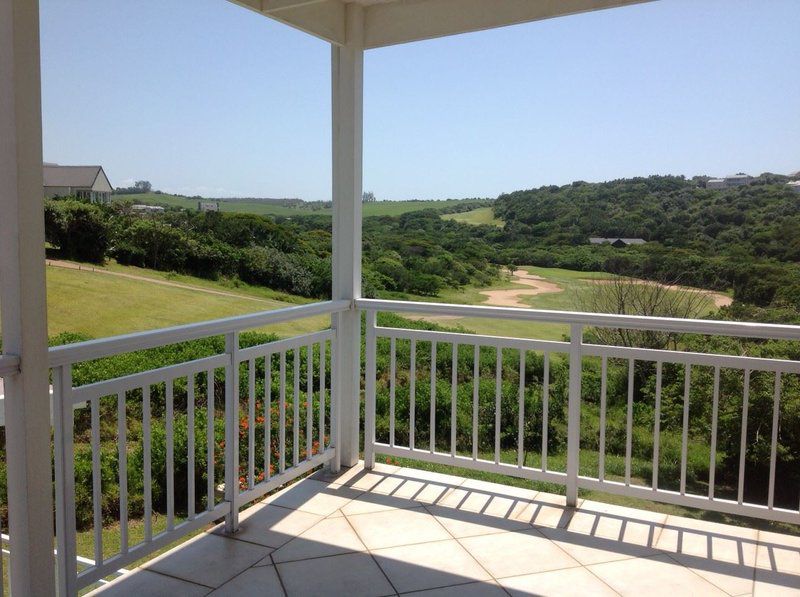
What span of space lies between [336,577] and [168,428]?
92cm

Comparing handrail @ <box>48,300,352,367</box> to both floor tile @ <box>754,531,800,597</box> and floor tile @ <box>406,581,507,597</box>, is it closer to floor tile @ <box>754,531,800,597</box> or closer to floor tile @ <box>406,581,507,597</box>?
floor tile @ <box>406,581,507,597</box>

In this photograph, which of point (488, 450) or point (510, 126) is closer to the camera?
point (510, 126)

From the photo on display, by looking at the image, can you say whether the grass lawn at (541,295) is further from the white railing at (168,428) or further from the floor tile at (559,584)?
the floor tile at (559,584)

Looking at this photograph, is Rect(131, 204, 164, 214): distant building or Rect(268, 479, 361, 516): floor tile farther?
Rect(268, 479, 361, 516): floor tile

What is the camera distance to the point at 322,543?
9.76ft

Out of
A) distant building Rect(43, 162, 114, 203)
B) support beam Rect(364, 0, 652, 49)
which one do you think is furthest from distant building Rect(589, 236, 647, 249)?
distant building Rect(43, 162, 114, 203)

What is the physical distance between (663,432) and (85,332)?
3823 millimetres

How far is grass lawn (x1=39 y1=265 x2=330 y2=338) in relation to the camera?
2.63 metres

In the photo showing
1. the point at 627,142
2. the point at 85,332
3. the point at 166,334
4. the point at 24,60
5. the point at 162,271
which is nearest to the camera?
the point at 24,60

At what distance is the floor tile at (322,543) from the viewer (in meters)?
2.86

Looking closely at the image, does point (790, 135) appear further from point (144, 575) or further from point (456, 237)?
point (144, 575)

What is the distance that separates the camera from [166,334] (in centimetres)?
253

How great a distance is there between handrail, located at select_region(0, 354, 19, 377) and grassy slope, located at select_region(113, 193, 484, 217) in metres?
1.00

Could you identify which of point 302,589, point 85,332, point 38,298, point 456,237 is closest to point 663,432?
point 456,237
